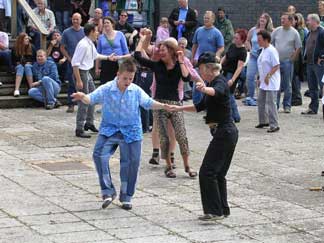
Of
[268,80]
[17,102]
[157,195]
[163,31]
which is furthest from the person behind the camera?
[163,31]

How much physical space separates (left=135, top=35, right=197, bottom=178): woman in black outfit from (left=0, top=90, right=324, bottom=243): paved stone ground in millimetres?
329

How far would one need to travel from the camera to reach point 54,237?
8.80m

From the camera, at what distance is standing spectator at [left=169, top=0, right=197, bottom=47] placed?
21.0 meters

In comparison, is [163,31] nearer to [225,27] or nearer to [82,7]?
[225,27]

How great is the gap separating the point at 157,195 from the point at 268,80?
579 cm

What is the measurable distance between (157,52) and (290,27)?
6.95 metres

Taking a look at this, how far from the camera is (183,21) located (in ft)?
68.9

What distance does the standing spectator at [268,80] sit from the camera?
1592 centimetres

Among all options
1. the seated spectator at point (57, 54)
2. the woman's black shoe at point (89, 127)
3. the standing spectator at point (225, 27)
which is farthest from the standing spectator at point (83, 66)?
the standing spectator at point (225, 27)

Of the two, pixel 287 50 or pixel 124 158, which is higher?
pixel 287 50

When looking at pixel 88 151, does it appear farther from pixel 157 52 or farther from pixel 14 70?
pixel 14 70

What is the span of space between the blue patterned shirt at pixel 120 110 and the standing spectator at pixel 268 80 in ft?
20.2

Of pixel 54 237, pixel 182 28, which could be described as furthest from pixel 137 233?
pixel 182 28

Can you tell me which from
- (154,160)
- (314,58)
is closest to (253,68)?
(314,58)
